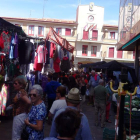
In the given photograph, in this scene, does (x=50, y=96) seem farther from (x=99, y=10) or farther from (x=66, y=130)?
(x=99, y=10)

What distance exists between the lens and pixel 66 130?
2230 mm

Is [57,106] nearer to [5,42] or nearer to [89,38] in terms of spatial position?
[5,42]

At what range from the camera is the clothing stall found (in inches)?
280

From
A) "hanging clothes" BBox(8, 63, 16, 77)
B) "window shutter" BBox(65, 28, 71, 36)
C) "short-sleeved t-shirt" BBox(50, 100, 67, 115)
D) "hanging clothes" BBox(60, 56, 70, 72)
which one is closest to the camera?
"short-sleeved t-shirt" BBox(50, 100, 67, 115)

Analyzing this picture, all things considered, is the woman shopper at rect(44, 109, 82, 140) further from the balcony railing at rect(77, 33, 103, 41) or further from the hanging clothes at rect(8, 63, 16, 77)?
the balcony railing at rect(77, 33, 103, 41)

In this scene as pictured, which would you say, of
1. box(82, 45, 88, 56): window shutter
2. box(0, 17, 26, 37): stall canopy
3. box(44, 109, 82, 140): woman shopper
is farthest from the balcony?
box(44, 109, 82, 140): woman shopper

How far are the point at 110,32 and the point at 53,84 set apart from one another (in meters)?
35.3

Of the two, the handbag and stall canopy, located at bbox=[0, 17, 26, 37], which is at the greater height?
stall canopy, located at bbox=[0, 17, 26, 37]

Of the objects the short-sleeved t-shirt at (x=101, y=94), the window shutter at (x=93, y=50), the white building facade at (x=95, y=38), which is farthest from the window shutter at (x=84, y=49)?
the short-sleeved t-shirt at (x=101, y=94)

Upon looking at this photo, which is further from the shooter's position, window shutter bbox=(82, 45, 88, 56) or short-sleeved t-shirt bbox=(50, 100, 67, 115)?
window shutter bbox=(82, 45, 88, 56)

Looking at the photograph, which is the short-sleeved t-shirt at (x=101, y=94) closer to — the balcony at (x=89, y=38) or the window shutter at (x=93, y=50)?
the balcony at (x=89, y=38)

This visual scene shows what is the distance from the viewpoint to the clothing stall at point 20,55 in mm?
7109

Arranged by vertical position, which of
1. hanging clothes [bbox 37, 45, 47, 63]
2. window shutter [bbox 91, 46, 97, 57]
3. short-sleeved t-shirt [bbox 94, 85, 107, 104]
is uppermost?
window shutter [bbox 91, 46, 97, 57]

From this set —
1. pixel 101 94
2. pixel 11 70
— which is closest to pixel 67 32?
pixel 101 94
